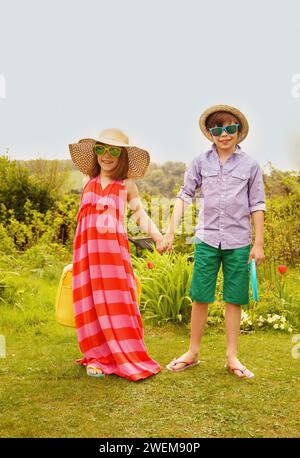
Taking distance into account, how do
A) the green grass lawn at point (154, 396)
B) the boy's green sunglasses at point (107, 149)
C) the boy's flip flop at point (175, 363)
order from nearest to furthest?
the green grass lawn at point (154, 396) < the boy's green sunglasses at point (107, 149) < the boy's flip flop at point (175, 363)

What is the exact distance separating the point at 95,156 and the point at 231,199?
0.93 m

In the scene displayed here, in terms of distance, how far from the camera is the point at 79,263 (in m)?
3.86

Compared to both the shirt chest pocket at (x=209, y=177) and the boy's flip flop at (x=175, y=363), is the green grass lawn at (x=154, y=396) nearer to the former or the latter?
the boy's flip flop at (x=175, y=363)

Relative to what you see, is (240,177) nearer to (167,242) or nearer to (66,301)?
(167,242)

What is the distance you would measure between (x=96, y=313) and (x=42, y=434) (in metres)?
1.01

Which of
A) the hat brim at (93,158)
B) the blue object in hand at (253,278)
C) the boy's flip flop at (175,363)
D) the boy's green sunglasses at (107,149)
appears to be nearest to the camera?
the blue object in hand at (253,278)

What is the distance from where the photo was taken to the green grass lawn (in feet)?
10.1

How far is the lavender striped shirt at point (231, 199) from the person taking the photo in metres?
3.71

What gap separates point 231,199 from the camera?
370cm

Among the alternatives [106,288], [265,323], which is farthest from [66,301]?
[265,323]

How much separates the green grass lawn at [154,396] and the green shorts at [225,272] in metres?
0.54

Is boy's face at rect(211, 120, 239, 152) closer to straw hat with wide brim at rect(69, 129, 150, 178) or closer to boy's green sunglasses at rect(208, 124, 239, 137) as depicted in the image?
boy's green sunglasses at rect(208, 124, 239, 137)

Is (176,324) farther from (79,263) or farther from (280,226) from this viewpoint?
(280,226)

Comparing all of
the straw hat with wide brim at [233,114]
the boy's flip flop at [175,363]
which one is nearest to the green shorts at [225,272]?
the boy's flip flop at [175,363]
